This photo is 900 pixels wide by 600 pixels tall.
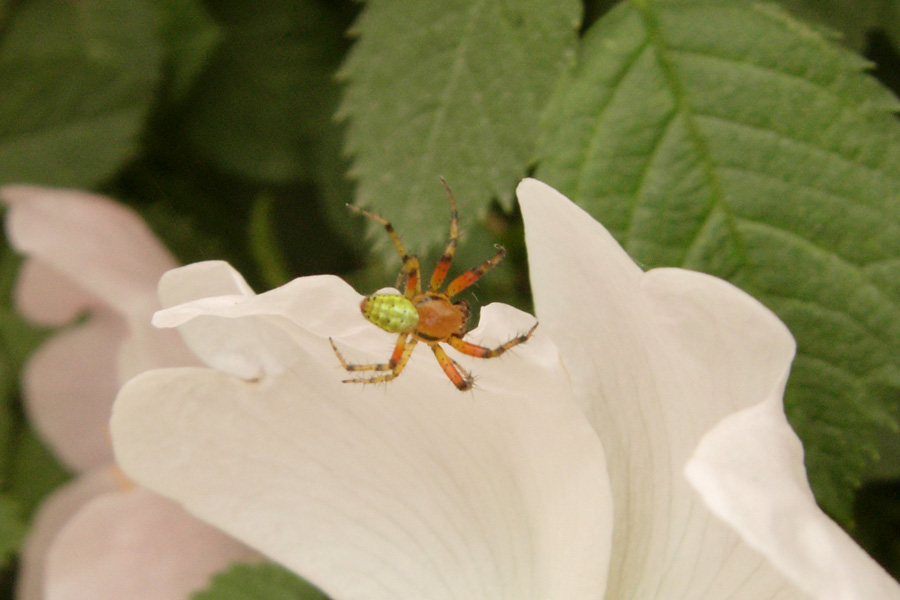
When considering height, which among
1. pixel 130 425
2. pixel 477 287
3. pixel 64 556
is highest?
pixel 130 425

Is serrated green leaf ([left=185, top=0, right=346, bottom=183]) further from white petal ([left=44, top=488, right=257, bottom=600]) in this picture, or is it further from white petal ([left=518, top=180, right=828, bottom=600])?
white petal ([left=518, top=180, right=828, bottom=600])

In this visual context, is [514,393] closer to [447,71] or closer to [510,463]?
[510,463]

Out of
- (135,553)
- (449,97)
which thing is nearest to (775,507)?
(449,97)

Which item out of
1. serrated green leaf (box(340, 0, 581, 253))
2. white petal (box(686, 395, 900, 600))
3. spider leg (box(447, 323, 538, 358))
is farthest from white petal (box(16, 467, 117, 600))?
white petal (box(686, 395, 900, 600))

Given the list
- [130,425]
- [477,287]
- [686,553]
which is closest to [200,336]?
[130,425]

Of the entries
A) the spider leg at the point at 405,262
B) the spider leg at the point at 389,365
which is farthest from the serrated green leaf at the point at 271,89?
the spider leg at the point at 389,365

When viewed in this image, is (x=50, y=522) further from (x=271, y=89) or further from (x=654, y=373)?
(x=654, y=373)

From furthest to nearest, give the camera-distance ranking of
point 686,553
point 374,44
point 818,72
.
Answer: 1. point 374,44
2. point 818,72
3. point 686,553
